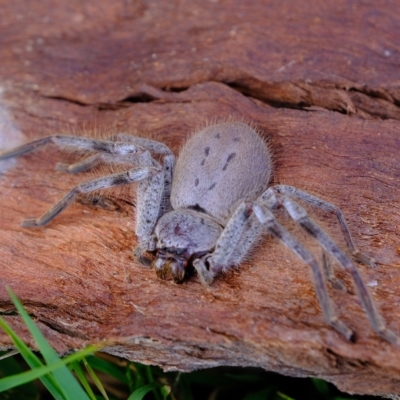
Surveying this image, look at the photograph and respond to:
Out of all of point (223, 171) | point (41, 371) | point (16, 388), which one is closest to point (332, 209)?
point (223, 171)

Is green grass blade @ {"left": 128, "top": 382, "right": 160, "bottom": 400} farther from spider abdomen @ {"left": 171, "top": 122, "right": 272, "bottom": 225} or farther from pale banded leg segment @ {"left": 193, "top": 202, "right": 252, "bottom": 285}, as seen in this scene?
spider abdomen @ {"left": 171, "top": 122, "right": 272, "bottom": 225}

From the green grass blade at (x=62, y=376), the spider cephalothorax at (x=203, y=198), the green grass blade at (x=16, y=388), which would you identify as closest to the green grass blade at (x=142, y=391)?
the green grass blade at (x=62, y=376)

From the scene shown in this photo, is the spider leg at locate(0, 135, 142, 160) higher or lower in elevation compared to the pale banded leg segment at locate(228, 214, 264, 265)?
higher

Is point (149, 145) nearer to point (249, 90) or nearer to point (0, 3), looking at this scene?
point (249, 90)

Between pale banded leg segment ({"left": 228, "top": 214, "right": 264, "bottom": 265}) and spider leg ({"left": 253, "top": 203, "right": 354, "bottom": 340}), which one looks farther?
pale banded leg segment ({"left": 228, "top": 214, "right": 264, "bottom": 265})

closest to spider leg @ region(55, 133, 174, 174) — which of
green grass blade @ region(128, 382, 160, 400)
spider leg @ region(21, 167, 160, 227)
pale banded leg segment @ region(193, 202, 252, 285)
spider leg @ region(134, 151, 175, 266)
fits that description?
spider leg @ region(134, 151, 175, 266)

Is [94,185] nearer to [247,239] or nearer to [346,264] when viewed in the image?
[247,239]
